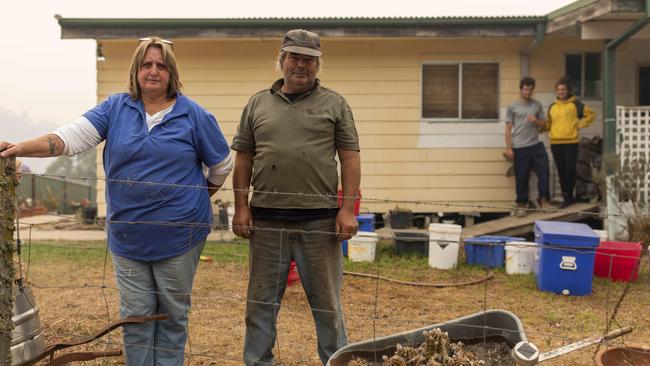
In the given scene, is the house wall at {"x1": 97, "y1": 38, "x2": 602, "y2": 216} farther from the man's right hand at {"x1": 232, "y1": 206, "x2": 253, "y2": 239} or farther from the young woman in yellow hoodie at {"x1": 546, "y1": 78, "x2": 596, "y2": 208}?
the man's right hand at {"x1": 232, "y1": 206, "x2": 253, "y2": 239}

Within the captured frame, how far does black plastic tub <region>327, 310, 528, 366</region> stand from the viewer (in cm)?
305

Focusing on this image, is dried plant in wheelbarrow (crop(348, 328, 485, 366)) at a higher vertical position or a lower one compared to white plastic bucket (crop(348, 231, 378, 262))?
higher

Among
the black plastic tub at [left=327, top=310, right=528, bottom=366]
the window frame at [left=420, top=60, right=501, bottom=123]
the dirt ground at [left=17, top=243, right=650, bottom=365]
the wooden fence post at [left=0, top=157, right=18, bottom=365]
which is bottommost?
the dirt ground at [left=17, top=243, right=650, bottom=365]

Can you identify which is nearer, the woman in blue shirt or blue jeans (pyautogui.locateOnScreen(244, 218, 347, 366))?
the woman in blue shirt

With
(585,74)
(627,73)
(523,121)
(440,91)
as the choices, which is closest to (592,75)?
(585,74)

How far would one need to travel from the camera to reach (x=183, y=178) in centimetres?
306

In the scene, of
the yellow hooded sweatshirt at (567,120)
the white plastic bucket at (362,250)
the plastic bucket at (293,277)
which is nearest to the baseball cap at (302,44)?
the plastic bucket at (293,277)

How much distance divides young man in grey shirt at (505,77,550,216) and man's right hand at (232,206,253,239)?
21.6 feet

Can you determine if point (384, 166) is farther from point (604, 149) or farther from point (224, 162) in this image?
point (224, 162)

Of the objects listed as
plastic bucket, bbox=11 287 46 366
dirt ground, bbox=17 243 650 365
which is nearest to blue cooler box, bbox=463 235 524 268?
dirt ground, bbox=17 243 650 365

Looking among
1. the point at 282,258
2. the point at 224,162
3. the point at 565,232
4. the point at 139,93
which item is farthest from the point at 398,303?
the point at 139,93

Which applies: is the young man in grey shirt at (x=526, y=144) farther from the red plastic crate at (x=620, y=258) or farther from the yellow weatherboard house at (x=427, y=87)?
the red plastic crate at (x=620, y=258)

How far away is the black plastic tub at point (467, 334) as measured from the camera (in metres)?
3.05

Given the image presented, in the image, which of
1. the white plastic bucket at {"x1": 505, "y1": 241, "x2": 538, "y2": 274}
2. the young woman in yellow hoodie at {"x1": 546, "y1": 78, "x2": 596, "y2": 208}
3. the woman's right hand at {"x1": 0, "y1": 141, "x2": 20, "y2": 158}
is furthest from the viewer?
the young woman in yellow hoodie at {"x1": 546, "y1": 78, "x2": 596, "y2": 208}
